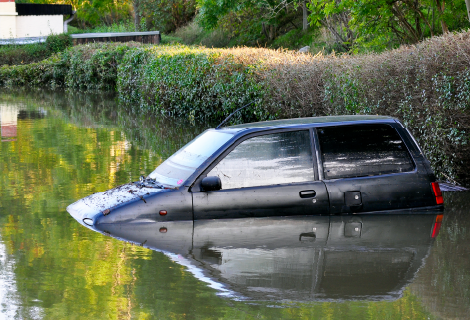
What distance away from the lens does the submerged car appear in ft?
22.5

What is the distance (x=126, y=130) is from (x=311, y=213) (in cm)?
1095

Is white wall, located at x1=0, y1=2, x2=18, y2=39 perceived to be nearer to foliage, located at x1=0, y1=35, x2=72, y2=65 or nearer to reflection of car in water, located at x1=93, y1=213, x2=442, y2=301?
foliage, located at x1=0, y1=35, x2=72, y2=65

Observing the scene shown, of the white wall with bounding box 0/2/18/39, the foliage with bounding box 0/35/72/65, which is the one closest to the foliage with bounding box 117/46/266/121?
the foliage with bounding box 0/35/72/65

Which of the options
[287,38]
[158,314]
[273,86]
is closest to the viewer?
[158,314]

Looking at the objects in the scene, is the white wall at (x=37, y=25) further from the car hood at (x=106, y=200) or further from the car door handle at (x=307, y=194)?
the car door handle at (x=307, y=194)

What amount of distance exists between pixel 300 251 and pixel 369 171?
1.35 m

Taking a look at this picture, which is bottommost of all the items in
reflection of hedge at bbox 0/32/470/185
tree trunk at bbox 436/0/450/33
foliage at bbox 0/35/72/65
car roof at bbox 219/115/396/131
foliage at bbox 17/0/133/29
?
car roof at bbox 219/115/396/131

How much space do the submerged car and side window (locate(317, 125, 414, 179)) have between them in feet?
0.04

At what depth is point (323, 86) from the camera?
12.7 metres

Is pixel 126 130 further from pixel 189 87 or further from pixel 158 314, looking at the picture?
pixel 158 314

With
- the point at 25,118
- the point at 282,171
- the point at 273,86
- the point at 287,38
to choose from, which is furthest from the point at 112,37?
the point at 282,171

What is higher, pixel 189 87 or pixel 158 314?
pixel 189 87

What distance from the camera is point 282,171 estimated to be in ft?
23.1

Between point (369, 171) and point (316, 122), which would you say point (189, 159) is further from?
point (369, 171)
